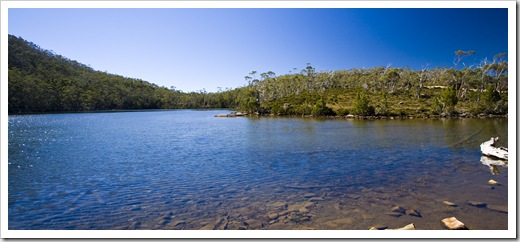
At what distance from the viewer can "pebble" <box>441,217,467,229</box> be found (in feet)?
27.4

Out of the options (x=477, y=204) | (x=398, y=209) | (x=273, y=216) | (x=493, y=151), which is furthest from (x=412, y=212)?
(x=493, y=151)

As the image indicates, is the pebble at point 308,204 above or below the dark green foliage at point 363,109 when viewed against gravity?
below

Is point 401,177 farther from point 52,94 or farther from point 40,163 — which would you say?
point 52,94

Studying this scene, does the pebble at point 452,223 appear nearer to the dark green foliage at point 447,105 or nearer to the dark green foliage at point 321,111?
the dark green foliage at point 447,105

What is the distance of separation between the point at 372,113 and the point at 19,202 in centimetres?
7726

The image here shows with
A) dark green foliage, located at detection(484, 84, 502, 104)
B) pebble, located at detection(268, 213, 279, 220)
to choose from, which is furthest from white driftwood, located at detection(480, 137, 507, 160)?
dark green foliage, located at detection(484, 84, 502, 104)

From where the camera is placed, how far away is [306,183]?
1376cm

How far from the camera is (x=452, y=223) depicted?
8.54 meters

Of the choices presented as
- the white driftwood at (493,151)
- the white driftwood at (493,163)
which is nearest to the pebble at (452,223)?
the white driftwood at (493,163)

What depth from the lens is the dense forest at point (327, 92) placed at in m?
76.9

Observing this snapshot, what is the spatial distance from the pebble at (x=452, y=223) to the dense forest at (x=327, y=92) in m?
71.2

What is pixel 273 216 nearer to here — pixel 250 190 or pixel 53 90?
pixel 250 190

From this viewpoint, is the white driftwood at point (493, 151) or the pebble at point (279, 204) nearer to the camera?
the pebble at point (279, 204)
